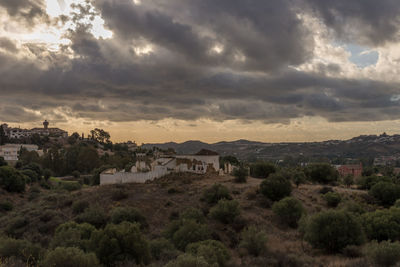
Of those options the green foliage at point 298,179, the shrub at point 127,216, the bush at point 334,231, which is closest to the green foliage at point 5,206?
the shrub at point 127,216

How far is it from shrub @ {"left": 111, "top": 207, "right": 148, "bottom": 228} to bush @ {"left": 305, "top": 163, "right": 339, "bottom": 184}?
3652cm

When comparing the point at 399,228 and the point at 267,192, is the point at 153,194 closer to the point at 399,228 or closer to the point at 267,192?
the point at 267,192

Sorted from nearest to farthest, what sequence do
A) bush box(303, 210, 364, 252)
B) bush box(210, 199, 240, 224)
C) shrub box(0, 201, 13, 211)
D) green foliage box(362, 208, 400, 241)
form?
bush box(303, 210, 364, 252), green foliage box(362, 208, 400, 241), bush box(210, 199, 240, 224), shrub box(0, 201, 13, 211)

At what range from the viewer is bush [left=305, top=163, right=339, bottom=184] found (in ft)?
192

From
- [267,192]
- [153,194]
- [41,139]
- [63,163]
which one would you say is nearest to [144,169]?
[153,194]

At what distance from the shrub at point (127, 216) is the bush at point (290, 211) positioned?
13717mm

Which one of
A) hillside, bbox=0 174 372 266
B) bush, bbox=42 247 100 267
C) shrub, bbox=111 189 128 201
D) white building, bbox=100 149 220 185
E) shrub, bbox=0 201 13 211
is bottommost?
shrub, bbox=0 201 13 211

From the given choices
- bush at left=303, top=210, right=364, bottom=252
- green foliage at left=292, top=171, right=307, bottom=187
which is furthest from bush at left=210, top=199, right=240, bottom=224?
green foliage at left=292, top=171, right=307, bottom=187

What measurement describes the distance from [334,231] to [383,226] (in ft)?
17.2

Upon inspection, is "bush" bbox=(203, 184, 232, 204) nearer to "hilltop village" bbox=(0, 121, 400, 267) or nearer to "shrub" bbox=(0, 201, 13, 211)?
"hilltop village" bbox=(0, 121, 400, 267)

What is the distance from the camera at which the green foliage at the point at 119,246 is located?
18391mm

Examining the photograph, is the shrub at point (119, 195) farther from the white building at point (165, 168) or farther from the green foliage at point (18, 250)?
the green foliage at point (18, 250)

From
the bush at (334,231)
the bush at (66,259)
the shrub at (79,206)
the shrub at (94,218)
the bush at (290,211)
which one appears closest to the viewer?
the bush at (66,259)

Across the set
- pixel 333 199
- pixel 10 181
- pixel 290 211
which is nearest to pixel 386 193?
pixel 333 199
